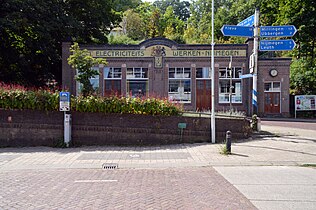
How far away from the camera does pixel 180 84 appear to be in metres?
28.4

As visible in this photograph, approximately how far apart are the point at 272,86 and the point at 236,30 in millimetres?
15658

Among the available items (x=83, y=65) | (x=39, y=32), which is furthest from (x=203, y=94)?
(x=83, y=65)

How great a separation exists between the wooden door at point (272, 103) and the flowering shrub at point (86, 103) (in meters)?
18.0

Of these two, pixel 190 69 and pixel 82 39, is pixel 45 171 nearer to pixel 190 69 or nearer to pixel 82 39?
pixel 190 69

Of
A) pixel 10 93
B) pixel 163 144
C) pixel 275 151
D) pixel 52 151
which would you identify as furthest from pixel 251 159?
pixel 10 93

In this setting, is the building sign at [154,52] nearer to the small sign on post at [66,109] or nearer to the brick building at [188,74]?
the brick building at [188,74]

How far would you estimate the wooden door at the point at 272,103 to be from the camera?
93.4 ft

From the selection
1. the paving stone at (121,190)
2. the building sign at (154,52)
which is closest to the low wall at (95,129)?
the paving stone at (121,190)

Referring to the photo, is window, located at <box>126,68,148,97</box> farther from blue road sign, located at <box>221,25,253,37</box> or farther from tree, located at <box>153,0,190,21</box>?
tree, located at <box>153,0,190,21</box>

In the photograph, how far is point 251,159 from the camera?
10258 millimetres

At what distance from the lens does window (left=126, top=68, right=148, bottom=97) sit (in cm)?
2834

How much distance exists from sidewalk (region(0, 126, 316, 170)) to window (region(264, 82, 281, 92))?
15951mm

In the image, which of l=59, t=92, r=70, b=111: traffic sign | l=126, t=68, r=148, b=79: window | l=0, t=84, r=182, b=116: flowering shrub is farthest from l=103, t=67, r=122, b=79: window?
l=59, t=92, r=70, b=111: traffic sign

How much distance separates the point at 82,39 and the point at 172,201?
27085mm
